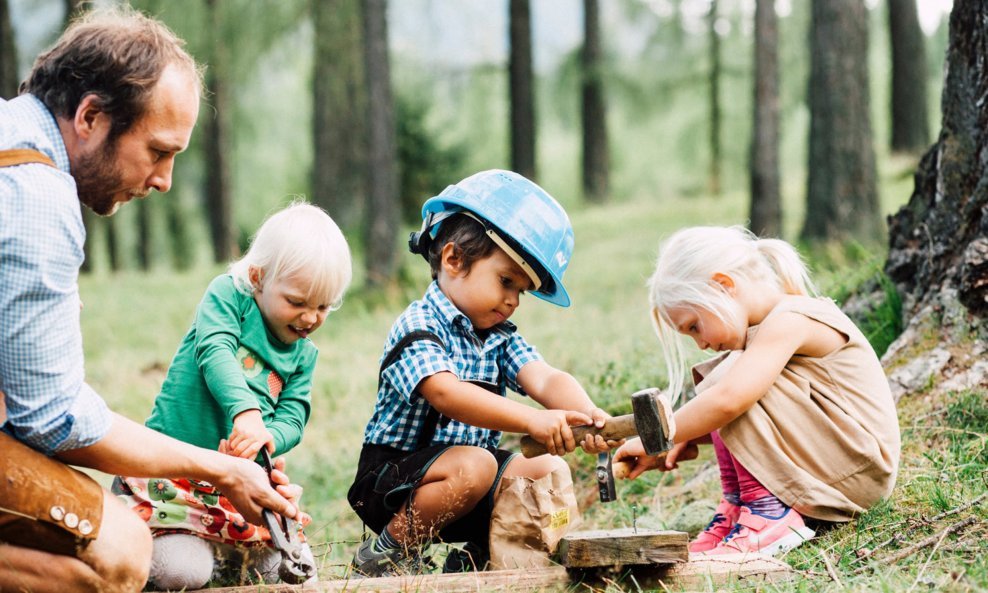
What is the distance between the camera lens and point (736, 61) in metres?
20.5

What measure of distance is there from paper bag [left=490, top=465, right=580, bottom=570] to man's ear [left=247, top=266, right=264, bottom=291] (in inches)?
43.0

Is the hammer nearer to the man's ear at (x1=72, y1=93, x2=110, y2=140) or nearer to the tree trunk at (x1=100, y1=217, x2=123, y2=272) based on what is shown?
the man's ear at (x1=72, y1=93, x2=110, y2=140)

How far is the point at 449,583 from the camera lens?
2746 millimetres

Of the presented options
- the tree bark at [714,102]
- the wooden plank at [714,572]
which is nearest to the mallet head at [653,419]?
the wooden plank at [714,572]

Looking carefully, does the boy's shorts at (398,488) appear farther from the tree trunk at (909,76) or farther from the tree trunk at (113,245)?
the tree trunk at (113,245)

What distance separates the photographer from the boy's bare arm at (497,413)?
9.89ft

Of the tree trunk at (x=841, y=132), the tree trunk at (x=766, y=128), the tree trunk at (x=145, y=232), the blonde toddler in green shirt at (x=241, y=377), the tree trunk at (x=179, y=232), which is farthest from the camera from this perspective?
the tree trunk at (x=179, y=232)

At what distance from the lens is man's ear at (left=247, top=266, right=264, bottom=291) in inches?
130

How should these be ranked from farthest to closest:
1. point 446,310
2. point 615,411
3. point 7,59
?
point 7,59
point 615,411
point 446,310

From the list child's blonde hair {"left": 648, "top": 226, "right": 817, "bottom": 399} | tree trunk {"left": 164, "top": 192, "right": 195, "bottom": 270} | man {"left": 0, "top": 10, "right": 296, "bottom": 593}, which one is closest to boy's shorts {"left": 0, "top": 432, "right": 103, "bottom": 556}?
man {"left": 0, "top": 10, "right": 296, "bottom": 593}

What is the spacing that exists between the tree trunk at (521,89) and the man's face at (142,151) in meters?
14.7

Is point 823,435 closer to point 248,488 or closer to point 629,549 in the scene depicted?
point 629,549

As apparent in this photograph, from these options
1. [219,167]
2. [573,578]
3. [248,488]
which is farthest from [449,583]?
[219,167]

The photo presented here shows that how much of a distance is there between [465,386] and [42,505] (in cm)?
128
